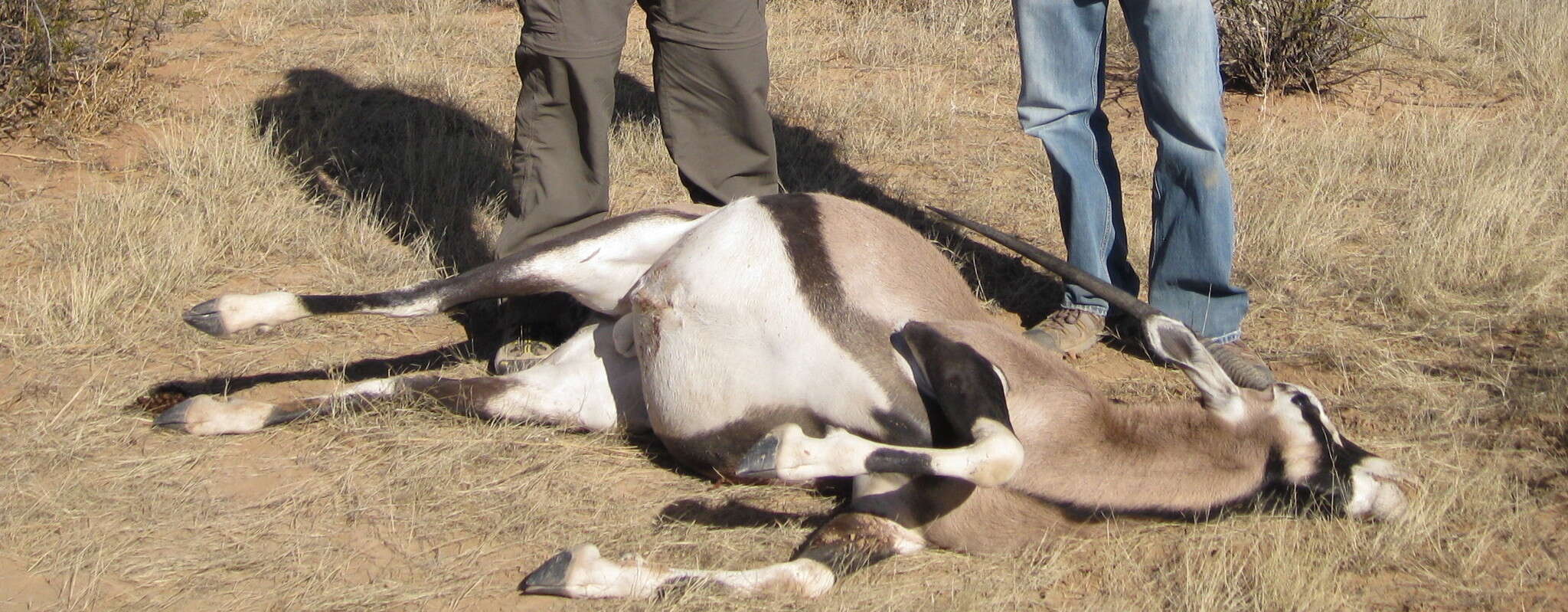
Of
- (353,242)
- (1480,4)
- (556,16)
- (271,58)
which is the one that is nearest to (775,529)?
(556,16)

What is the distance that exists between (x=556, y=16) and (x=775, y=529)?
5.62ft

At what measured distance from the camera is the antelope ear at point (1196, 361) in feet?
10.6

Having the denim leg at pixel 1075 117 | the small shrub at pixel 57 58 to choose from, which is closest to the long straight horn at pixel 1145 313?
the denim leg at pixel 1075 117

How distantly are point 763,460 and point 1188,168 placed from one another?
6.45 feet

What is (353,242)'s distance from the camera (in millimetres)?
5102

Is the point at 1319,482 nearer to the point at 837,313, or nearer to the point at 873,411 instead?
the point at 873,411

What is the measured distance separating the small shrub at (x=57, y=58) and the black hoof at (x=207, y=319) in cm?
261

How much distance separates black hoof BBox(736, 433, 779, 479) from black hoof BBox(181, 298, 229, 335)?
1679 mm

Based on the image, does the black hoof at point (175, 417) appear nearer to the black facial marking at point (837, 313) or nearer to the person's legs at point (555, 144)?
the person's legs at point (555, 144)

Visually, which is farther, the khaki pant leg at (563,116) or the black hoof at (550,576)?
the khaki pant leg at (563,116)

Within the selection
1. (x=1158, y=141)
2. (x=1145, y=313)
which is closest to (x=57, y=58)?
(x=1158, y=141)

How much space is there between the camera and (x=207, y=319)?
3.78 m

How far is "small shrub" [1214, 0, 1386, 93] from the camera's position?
7.05 m

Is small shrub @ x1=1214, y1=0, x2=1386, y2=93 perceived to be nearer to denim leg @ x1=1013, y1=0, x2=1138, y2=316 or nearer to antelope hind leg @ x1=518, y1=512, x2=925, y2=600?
denim leg @ x1=1013, y1=0, x2=1138, y2=316
